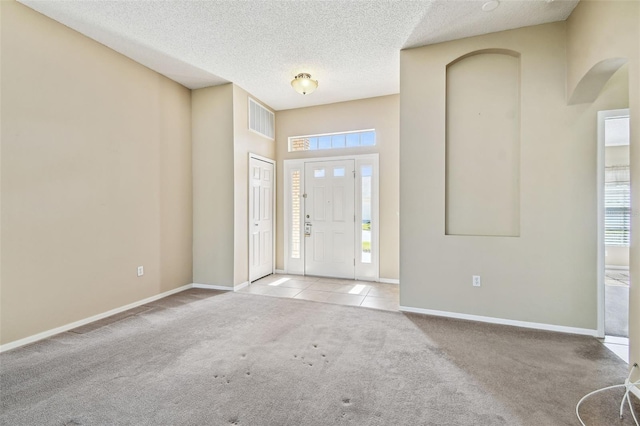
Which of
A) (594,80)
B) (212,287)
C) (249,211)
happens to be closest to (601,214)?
(594,80)

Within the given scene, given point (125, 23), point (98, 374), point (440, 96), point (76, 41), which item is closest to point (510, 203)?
point (440, 96)

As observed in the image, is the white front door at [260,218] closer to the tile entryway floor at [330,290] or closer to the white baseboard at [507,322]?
the tile entryway floor at [330,290]

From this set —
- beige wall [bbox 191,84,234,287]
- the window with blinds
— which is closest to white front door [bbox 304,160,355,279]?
beige wall [bbox 191,84,234,287]

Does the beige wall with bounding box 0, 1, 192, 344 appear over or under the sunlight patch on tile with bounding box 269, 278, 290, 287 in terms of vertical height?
over

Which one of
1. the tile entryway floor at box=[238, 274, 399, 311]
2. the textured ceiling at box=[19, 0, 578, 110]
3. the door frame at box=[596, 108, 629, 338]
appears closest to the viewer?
the textured ceiling at box=[19, 0, 578, 110]

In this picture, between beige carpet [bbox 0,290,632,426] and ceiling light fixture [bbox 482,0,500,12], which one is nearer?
beige carpet [bbox 0,290,632,426]

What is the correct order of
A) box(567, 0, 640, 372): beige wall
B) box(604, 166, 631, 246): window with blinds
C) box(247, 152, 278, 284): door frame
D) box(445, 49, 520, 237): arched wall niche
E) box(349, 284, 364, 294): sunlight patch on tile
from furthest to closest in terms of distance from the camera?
box(604, 166, 631, 246): window with blinds, box(247, 152, 278, 284): door frame, box(349, 284, 364, 294): sunlight patch on tile, box(445, 49, 520, 237): arched wall niche, box(567, 0, 640, 372): beige wall

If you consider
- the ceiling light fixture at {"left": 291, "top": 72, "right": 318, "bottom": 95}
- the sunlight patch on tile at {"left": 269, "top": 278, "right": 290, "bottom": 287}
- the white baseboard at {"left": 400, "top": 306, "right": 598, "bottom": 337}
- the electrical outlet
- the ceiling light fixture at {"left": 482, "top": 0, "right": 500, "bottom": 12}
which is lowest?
the sunlight patch on tile at {"left": 269, "top": 278, "right": 290, "bottom": 287}

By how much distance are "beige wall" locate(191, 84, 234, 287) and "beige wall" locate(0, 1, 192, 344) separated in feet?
1.31

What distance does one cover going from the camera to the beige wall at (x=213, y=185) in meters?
4.54

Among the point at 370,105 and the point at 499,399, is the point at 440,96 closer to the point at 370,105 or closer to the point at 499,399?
the point at 370,105

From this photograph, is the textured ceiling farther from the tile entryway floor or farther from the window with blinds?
the window with blinds

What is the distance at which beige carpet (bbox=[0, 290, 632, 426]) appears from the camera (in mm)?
1809

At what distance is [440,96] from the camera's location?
11.4ft
